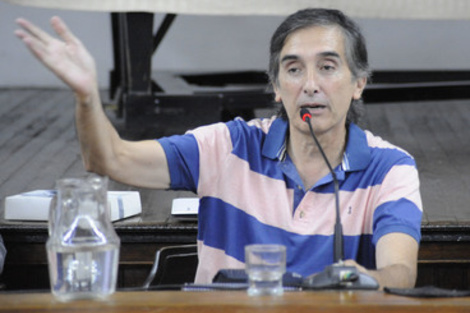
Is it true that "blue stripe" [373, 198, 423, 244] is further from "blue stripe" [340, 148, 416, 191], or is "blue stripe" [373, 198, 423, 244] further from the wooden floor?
the wooden floor

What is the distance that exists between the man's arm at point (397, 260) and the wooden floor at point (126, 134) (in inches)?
37.5

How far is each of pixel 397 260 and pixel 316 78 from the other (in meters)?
0.43

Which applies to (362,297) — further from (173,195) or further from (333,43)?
(173,195)

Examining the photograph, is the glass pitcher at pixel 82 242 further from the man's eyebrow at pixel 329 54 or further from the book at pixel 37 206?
the book at pixel 37 206

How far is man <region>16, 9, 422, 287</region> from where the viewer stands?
1.87 metres

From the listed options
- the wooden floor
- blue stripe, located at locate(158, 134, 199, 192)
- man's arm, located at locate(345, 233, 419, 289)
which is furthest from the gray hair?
the wooden floor

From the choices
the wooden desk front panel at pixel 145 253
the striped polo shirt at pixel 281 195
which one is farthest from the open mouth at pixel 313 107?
the wooden desk front panel at pixel 145 253

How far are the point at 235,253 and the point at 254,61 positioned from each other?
3.27m

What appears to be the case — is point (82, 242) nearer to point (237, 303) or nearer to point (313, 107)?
point (237, 303)

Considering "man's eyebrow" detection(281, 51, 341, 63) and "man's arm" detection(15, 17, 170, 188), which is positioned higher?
"man's eyebrow" detection(281, 51, 341, 63)

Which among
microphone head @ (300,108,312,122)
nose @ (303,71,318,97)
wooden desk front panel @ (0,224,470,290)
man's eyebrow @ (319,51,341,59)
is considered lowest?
wooden desk front panel @ (0,224,470,290)

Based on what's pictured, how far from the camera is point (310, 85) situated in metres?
1.92

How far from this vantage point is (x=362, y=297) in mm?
1430

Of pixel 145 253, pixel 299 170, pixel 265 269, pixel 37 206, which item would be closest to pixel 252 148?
pixel 299 170
